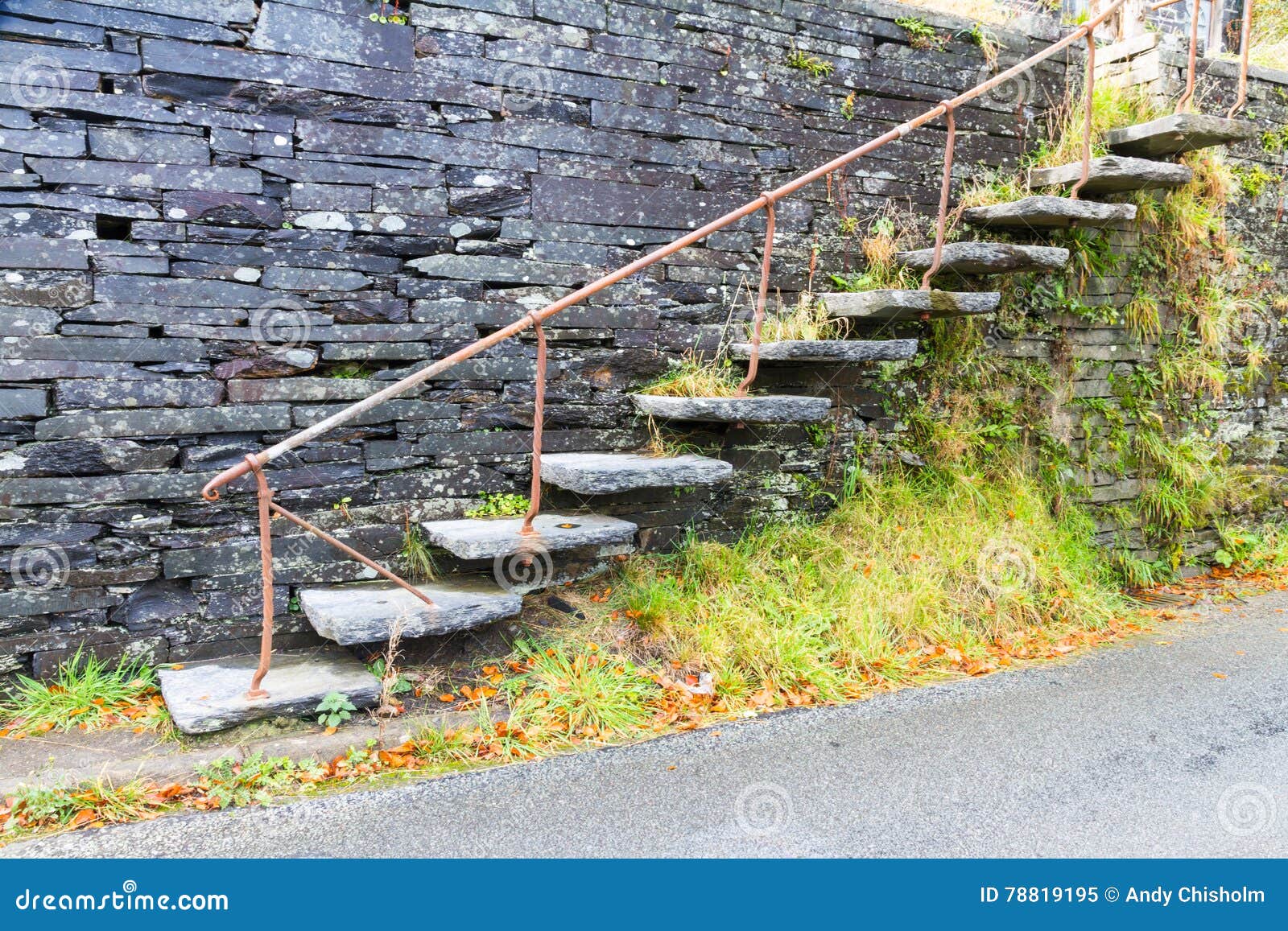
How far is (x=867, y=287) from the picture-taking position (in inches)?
191

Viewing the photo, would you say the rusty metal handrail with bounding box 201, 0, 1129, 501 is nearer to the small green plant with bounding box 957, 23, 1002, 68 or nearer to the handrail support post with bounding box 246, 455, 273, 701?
the handrail support post with bounding box 246, 455, 273, 701

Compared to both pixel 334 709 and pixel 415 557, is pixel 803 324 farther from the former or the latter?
pixel 334 709

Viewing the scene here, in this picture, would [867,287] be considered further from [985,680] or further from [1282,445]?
[1282,445]

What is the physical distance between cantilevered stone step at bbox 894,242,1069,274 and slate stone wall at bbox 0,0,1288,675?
44 centimetres

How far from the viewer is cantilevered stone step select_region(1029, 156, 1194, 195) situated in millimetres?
4637

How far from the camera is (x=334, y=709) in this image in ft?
10.9

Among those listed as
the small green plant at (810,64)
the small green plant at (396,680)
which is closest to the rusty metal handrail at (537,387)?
the small green plant at (396,680)

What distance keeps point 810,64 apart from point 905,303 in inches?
58.9

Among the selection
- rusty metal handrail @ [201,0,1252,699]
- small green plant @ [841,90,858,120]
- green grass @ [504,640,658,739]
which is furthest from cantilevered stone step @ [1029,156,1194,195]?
green grass @ [504,640,658,739]

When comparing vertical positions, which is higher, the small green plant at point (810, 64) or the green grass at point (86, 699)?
the small green plant at point (810, 64)

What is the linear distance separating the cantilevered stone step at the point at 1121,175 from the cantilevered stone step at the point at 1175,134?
6.2 inches

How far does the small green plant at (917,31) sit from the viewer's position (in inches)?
193

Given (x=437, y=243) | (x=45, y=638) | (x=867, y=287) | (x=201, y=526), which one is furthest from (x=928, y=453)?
(x=45, y=638)

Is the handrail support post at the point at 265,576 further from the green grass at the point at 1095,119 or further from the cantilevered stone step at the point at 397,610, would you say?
the green grass at the point at 1095,119
